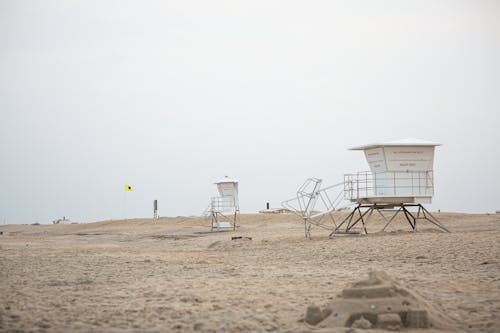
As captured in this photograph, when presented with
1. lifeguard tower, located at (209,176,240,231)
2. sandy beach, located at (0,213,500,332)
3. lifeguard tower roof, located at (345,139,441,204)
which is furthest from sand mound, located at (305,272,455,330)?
lifeguard tower, located at (209,176,240,231)

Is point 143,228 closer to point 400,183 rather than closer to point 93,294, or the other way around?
point 400,183

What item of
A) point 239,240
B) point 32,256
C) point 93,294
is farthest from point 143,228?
point 93,294

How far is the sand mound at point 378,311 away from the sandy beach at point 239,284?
15 cm

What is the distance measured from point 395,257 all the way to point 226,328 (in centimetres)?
1010

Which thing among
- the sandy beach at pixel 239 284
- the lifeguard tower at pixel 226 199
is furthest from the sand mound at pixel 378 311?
the lifeguard tower at pixel 226 199

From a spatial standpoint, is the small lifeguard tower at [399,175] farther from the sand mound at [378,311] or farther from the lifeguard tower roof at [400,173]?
the sand mound at [378,311]

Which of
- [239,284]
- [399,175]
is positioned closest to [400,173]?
[399,175]

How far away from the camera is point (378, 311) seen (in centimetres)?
898

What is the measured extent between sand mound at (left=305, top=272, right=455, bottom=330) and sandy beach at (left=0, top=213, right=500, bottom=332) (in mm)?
151

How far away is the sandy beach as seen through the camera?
31.7 ft

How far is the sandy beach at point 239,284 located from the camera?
380 inches

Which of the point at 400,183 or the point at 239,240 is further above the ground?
the point at 400,183

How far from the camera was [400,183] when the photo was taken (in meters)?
25.1

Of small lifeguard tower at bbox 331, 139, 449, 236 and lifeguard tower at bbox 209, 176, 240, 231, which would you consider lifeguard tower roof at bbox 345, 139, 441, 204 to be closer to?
small lifeguard tower at bbox 331, 139, 449, 236
